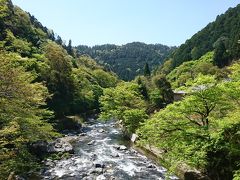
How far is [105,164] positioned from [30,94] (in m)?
20.5

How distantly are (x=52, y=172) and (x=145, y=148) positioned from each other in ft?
48.2

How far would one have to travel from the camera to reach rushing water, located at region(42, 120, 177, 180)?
33.8 metres

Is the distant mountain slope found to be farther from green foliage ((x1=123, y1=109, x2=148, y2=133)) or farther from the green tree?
green foliage ((x1=123, y1=109, x2=148, y2=133))

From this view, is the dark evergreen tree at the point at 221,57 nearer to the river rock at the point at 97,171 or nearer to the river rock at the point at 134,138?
the river rock at the point at 134,138

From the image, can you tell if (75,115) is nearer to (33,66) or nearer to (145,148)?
(33,66)

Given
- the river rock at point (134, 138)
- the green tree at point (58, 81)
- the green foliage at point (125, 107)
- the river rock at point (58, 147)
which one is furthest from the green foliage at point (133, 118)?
the green tree at point (58, 81)

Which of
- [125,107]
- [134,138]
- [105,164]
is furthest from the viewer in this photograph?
[125,107]

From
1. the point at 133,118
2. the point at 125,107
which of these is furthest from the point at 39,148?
the point at 125,107

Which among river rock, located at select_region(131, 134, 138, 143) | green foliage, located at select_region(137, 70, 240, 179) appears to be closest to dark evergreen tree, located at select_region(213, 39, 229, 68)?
river rock, located at select_region(131, 134, 138, 143)

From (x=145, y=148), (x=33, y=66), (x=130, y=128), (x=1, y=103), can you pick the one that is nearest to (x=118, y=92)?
(x=130, y=128)

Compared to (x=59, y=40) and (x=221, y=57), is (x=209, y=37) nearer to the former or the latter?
(x=221, y=57)

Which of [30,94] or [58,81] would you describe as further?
[58,81]

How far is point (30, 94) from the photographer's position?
1997 centimetres

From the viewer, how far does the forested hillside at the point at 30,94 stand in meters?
18.5
